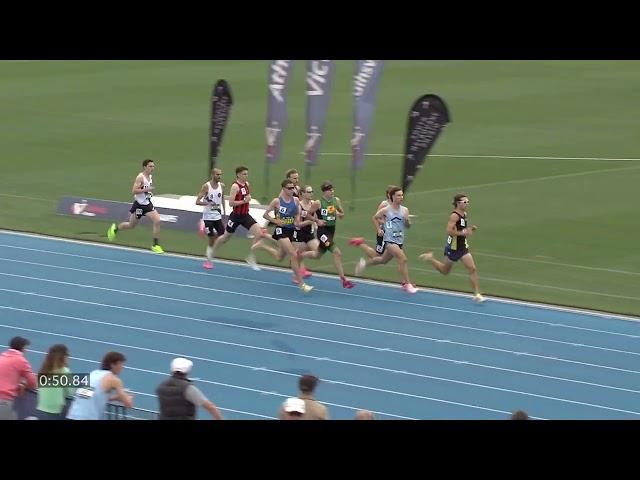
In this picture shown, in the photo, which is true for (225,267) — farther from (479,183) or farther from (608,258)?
(479,183)

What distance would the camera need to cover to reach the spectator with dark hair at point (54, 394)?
1183 centimetres

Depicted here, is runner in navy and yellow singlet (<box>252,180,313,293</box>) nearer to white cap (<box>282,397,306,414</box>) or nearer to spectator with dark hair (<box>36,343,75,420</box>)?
spectator with dark hair (<box>36,343,75,420</box>)

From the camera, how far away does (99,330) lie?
17750mm

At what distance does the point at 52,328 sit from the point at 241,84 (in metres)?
25.2

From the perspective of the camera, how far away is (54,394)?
11867mm

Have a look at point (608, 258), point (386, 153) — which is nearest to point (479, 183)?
point (386, 153)

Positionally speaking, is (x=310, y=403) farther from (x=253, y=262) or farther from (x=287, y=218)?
(x=253, y=262)

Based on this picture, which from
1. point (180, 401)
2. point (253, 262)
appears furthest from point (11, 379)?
point (253, 262)

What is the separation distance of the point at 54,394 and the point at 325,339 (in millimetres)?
6005

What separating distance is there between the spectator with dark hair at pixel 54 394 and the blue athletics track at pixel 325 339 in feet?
9.28

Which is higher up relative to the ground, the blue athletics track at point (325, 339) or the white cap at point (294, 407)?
the blue athletics track at point (325, 339)

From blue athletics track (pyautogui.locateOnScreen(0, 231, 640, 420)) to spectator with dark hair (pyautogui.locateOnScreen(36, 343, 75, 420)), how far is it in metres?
2.83

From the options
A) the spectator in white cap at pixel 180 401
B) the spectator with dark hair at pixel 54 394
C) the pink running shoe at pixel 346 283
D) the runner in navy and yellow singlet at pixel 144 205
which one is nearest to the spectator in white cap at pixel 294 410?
the spectator in white cap at pixel 180 401

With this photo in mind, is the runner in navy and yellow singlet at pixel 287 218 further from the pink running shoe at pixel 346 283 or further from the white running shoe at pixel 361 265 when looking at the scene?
the white running shoe at pixel 361 265
